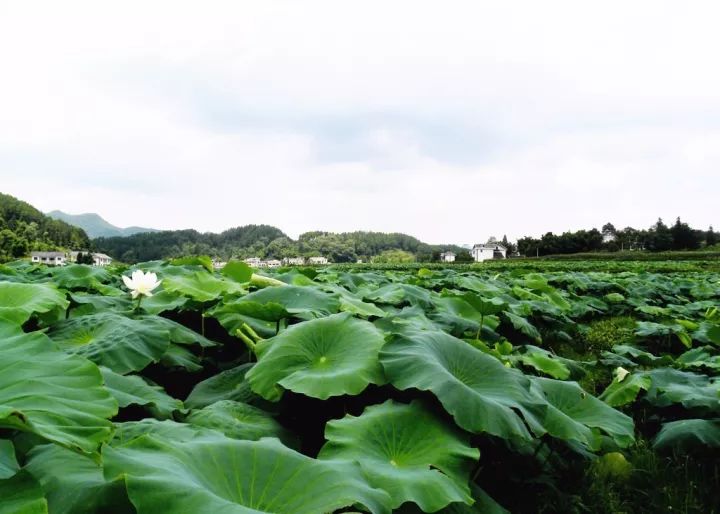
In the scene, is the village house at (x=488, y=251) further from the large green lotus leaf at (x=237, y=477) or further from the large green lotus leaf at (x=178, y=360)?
the large green lotus leaf at (x=237, y=477)

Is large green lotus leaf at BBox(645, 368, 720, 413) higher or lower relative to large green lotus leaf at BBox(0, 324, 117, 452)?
lower

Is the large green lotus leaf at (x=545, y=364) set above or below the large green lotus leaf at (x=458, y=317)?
below

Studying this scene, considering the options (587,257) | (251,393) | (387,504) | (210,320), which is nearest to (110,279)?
(210,320)

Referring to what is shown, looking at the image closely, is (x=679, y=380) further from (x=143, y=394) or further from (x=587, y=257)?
(x=587, y=257)

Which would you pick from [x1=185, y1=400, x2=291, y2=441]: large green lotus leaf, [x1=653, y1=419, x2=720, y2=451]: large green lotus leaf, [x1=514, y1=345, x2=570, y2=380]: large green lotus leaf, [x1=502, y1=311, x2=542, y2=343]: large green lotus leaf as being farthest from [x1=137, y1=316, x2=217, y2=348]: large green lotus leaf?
[x1=502, y1=311, x2=542, y2=343]: large green lotus leaf

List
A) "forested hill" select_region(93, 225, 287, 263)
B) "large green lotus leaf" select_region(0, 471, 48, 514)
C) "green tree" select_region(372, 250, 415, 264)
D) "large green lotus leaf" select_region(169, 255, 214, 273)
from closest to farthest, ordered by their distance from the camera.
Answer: "large green lotus leaf" select_region(0, 471, 48, 514)
"large green lotus leaf" select_region(169, 255, 214, 273)
"green tree" select_region(372, 250, 415, 264)
"forested hill" select_region(93, 225, 287, 263)

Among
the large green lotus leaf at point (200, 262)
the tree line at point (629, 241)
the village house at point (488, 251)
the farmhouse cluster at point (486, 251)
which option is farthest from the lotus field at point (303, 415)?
the village house at point (488, 251)

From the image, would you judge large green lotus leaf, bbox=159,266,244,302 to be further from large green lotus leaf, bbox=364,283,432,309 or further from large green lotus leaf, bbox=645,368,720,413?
large green lotus leaf, bbox=645,368,720,413

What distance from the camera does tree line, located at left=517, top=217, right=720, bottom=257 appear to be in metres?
66.0

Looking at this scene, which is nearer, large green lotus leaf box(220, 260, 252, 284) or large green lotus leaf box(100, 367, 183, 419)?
large green lotus leaf box(100, 367, 183, 419)

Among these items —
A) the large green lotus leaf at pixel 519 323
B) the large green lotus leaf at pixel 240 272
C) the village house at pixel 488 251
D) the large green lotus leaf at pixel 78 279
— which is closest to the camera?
the large green lotus leaf at pixel 240 272

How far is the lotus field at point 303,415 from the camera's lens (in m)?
0.90

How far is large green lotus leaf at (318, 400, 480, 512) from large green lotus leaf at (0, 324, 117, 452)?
601 millimetres

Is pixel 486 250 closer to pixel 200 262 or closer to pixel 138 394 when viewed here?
pixel 200 262
